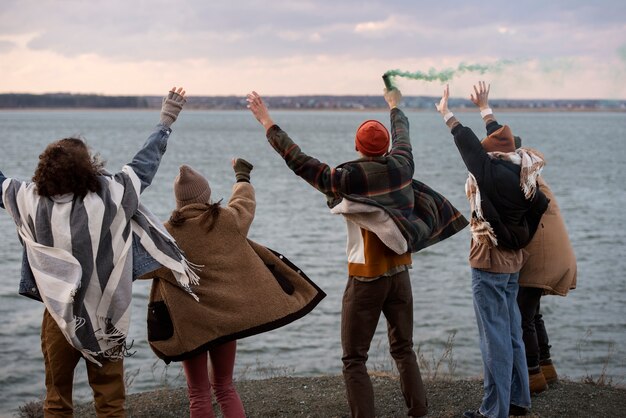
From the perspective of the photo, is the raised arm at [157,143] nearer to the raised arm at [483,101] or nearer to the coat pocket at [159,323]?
the coat pocket at [159,323]

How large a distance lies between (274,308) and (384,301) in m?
0.73

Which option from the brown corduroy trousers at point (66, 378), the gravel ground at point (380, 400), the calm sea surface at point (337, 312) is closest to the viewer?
the brown corduroy trousers at point (66, 378)

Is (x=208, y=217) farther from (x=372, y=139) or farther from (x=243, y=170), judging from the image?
(x=372, y=139)

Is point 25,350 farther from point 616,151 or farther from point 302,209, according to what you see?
point 616,151

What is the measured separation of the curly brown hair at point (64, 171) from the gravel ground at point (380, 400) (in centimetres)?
248

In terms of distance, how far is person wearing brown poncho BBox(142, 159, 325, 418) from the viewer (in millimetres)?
5445

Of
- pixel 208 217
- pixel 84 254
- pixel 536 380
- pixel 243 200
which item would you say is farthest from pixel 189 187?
pixel 536 380

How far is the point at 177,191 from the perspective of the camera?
5.47 m

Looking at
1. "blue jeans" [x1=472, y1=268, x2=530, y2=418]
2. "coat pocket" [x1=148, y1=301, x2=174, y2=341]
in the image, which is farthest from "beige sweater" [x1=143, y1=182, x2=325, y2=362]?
"blue jeans" [x1=472, y1=268, x2=530, y2=418]

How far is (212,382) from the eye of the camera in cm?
562

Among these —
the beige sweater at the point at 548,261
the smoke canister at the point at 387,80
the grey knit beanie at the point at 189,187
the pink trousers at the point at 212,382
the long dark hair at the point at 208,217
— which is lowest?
the pink trousers at the point at 212,382

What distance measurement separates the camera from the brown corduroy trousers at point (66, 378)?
512 centimetres

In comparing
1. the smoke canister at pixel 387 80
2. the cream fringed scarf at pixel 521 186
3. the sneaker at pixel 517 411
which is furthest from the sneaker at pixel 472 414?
the smoke canister at pixel 387 80

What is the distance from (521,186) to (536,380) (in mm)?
1787
